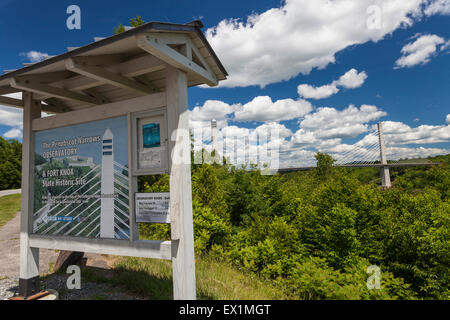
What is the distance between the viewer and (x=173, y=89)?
2.77m

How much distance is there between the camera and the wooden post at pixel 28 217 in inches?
145

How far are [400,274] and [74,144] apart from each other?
13.0m

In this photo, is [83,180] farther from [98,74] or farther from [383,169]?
[383,169]

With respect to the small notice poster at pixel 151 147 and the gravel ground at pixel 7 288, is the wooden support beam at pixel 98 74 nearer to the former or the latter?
the small notice poster at pixel 151 147

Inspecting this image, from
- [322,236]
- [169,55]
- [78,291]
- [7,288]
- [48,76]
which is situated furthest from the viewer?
[322,236]

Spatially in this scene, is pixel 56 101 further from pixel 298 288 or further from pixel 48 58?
pixel 298 288

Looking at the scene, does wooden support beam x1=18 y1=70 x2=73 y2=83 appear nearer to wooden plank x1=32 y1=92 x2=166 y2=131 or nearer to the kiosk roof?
the kiosk roof

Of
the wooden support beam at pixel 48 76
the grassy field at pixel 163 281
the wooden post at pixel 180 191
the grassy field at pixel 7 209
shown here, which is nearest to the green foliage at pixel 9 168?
the grassy field at pixel 7 209

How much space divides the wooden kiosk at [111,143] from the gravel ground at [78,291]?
501 millimetres

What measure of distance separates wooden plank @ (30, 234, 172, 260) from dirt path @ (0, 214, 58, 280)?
2.43 meters

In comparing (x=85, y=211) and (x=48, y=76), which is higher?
(x=48, y=76)

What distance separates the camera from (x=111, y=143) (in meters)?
3.18

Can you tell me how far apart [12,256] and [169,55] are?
24.4ft

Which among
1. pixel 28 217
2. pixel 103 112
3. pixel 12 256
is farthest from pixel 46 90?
pixel 12 256
